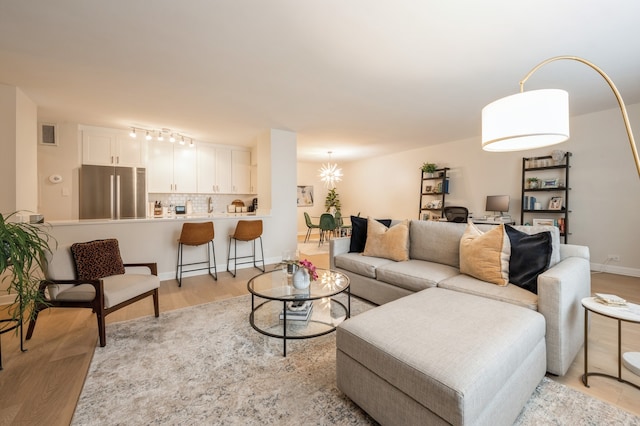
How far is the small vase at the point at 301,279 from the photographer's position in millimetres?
2219

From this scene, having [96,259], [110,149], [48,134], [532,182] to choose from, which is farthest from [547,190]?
[48,134]

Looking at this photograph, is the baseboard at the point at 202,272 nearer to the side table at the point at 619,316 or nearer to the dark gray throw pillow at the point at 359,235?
the dark gray throw pillow at the point at 359,235

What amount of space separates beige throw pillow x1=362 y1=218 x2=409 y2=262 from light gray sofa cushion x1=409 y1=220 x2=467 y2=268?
0.33 feet

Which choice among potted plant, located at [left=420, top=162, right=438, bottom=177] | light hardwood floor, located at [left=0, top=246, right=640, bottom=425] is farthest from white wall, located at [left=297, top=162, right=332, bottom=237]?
light hardwood floor, located at [left=0, top=246, right=640, bottom=425]

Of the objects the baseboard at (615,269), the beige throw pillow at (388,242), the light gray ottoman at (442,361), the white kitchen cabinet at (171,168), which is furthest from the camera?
the white kitchen cabinet at (171,168)

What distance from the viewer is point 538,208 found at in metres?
4.65

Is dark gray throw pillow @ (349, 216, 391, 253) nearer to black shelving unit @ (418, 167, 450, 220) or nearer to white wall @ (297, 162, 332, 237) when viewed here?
black shelving unit @ (418, 167, 450, 220)

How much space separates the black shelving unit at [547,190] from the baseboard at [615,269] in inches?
22.9

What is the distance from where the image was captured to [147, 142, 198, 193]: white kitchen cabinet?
5234 millimetres

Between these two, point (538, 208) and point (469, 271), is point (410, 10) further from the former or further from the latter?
point (538, 208)

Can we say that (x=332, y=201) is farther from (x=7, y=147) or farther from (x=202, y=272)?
(x=7, y=147)

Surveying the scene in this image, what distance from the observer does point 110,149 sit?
4805mm

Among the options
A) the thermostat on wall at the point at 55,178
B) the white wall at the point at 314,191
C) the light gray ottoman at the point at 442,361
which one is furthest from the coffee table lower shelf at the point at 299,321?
the white wall at the point at 314,191

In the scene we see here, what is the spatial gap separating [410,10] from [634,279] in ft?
16.0
